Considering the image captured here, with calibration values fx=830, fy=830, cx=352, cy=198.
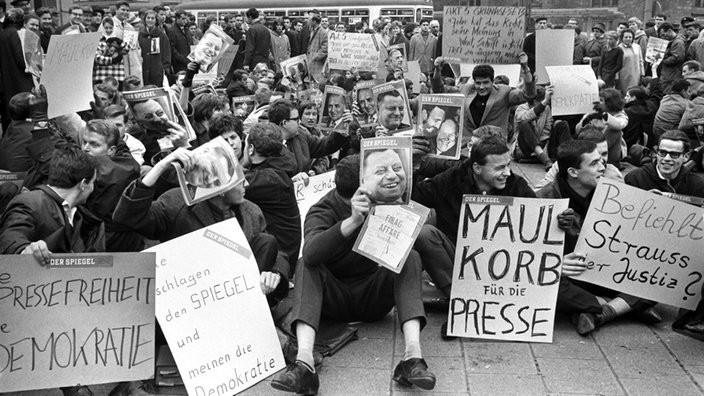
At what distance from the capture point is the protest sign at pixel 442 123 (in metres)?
5.65

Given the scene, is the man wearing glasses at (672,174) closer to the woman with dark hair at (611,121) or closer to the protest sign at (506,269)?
the protest sign at (506,269)

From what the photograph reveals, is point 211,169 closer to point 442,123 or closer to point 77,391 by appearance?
point 77,391

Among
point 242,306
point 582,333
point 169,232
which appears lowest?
point 582,333

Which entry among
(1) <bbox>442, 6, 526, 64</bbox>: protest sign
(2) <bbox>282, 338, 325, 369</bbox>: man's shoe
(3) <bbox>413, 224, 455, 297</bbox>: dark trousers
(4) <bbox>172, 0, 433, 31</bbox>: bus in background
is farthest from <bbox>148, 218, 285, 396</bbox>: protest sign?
(4) <bbox>172, 0, 433, 31</bbox>: bus in background

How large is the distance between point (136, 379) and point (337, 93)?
4043 millimetres

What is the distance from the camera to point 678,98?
1023cm

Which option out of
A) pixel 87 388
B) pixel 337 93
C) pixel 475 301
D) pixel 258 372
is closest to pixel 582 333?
pixel 475 301

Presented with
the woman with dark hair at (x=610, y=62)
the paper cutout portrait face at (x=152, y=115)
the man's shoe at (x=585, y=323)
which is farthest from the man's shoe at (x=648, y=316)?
the woman with dark hair at (x=610, y=62)

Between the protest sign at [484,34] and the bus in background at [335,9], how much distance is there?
50.1 ft

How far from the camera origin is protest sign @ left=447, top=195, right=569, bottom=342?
4.84 m

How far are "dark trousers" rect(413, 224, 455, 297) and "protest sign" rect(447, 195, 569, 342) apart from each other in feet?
0.21

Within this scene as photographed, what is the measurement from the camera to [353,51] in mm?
10211

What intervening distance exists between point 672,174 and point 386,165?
2.28 metres

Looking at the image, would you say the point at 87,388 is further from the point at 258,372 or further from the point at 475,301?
the point at 475,301
